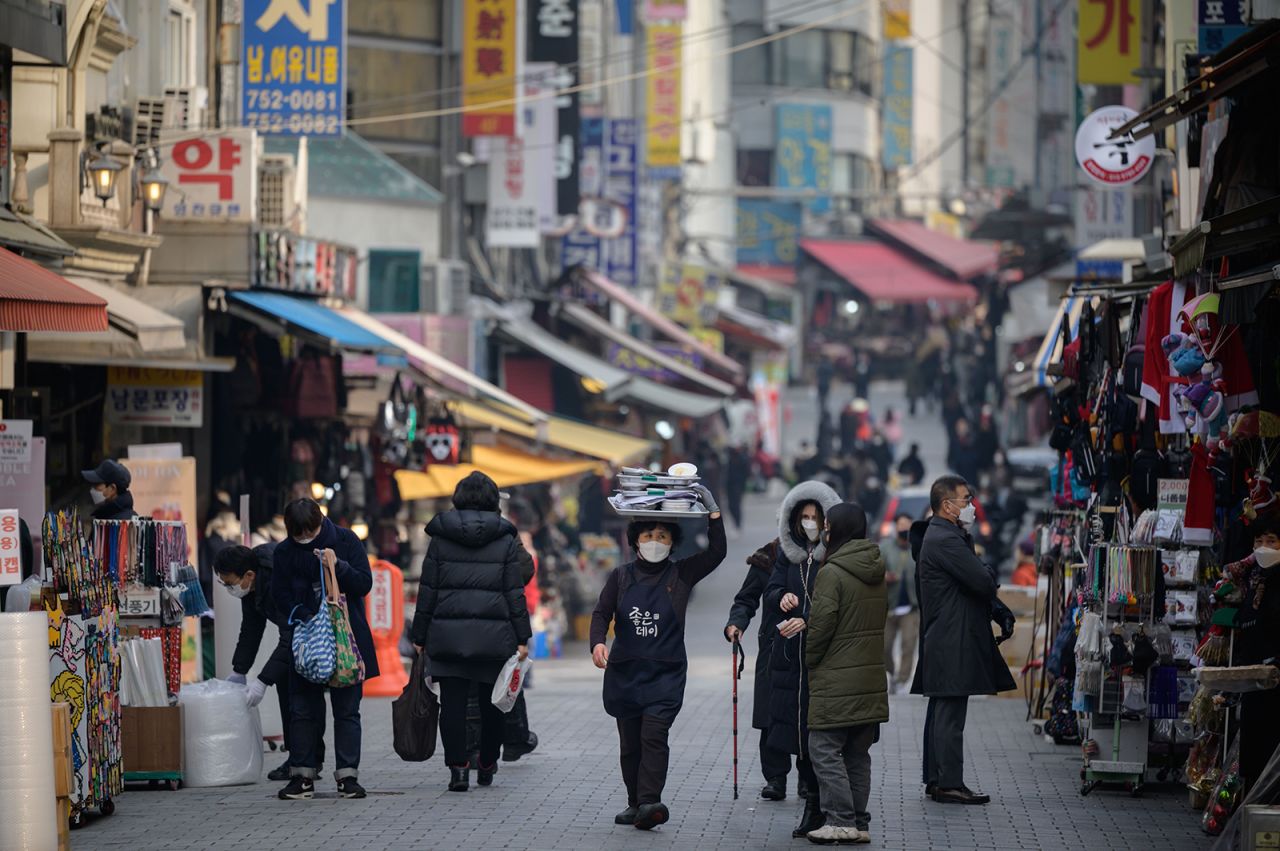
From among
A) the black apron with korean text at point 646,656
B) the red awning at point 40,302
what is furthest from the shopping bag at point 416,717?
the red awning at point 40,302

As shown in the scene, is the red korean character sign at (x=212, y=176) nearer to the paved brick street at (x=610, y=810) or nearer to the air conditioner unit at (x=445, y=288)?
the paved brick street at (x=610, y=810)

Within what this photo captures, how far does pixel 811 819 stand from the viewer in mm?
10258

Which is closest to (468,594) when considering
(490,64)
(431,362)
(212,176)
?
(212,176)

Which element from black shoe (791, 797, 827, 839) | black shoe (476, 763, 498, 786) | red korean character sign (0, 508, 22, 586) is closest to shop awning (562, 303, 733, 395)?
black shoe (476, 763, 498, 786)

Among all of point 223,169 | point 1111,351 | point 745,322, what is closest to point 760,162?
point 745,322

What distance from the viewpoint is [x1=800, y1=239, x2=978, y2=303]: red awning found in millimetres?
64375

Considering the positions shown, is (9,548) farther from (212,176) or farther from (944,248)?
(944,248)

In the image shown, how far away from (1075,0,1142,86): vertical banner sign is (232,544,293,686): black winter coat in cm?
1352

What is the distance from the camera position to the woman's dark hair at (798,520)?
428 inches

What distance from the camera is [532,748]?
13.1 meters

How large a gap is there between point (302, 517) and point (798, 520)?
8.57ft

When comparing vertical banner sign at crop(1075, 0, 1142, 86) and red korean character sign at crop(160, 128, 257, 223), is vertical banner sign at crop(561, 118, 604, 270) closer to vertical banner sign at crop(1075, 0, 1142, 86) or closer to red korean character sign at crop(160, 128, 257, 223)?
vertical banner sign at crop(1075, 0, 1142, 86)

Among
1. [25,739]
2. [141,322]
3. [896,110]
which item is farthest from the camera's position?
[896,110]

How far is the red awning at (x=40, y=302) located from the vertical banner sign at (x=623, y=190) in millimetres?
24131
